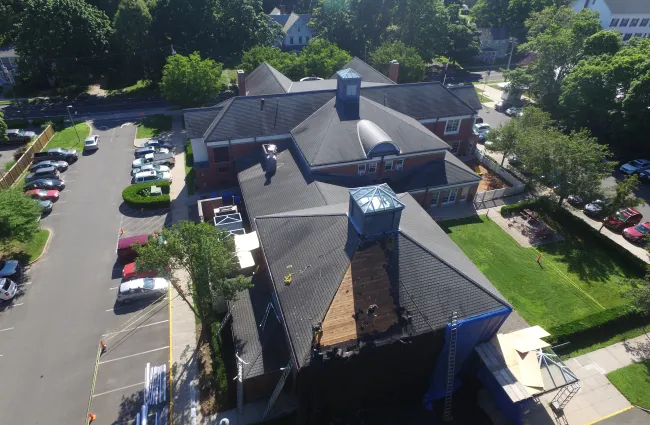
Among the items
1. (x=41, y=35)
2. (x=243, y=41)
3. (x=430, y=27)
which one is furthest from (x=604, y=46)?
(x=41, y=35)

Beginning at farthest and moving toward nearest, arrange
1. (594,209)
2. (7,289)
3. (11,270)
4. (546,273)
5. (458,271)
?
(594,209), (546,273), (11,270), (7,289), (458,271)

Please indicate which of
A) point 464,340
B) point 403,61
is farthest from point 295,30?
point 464,340

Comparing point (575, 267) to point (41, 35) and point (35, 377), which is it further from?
point (41, 35)

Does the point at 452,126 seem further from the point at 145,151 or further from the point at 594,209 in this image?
the point at 145,151

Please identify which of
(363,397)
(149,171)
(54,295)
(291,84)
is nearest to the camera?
(363,397)

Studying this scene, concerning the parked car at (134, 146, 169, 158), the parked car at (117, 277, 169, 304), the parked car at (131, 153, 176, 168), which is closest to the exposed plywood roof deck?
the parked car at (117, 277, 169, 304)

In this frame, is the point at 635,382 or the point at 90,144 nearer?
the point at 635,382
